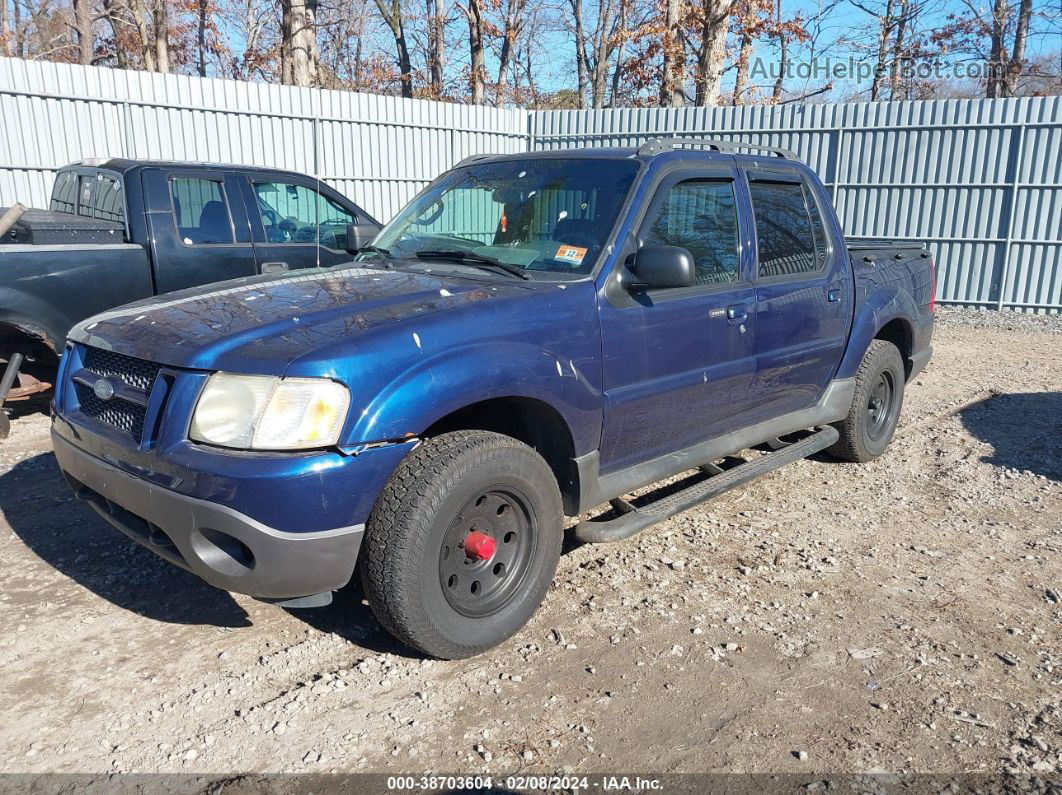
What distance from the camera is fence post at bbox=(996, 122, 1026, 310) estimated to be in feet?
41.0

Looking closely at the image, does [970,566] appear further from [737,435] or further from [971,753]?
[971,753]

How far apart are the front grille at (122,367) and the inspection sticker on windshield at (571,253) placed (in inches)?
69.5

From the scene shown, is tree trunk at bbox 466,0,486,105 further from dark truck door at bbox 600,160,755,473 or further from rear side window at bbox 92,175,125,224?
dark truck door at bbox 600,160,755,473

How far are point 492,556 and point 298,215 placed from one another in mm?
5103

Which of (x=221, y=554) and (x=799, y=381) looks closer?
(x=221, y=554)

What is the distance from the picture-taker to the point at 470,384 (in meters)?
3.02

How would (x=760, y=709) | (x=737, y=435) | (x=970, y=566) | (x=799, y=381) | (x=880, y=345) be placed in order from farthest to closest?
(x=880, y=345), (x=799, y=381), (x=737, y=435), (x=970, y=566), (x=760, y=709)

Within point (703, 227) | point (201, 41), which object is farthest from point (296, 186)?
point (201, 41)

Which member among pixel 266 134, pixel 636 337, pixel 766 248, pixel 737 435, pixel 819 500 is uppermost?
pixel 266 134

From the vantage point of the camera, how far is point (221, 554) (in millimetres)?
2787

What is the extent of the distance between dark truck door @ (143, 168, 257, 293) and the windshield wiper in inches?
124

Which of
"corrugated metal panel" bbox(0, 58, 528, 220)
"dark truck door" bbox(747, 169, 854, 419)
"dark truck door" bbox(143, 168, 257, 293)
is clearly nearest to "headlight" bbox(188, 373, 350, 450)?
"dark truck door" bbox(747, 169, 854, 419)

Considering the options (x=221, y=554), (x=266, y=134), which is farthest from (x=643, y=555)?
(x=266, y=134)

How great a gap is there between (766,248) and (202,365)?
3.07 metres
